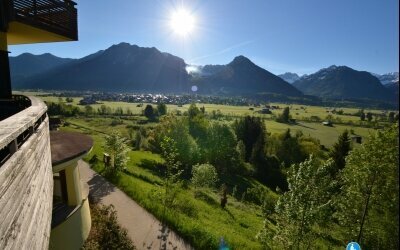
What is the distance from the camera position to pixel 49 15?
14.9 metres

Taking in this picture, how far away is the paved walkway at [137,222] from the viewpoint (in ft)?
63.2

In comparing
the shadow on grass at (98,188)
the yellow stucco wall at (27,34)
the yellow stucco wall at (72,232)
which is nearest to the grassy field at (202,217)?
the shadow on grass at (98,188)

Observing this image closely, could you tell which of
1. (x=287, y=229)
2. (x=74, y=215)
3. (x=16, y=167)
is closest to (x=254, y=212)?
(x=287, y=229)

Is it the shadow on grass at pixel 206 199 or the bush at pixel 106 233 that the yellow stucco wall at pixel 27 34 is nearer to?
the bush at pixel 106 233

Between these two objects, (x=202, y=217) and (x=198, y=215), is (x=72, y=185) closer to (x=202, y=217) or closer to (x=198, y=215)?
(x=198, y=215)

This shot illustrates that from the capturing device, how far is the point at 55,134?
17.1 m

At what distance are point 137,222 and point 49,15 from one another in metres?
13.8

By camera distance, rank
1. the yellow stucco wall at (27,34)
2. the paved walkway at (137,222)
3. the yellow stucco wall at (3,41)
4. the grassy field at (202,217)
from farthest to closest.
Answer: the grassy field at (202,217) → the paved walkway at (137,222) → the yellow stucco wall at (3,41) → the yellow stucco wall at (27,34)

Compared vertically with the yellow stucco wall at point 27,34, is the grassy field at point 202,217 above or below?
below

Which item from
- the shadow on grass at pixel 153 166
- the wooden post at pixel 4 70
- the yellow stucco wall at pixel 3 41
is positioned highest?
the yellow stucco wall at pixel 3 41

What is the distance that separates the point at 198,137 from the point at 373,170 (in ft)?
158

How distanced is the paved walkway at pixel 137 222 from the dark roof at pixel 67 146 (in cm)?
706

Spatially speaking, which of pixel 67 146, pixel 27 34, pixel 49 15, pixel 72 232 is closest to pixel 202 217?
pixel 72 232

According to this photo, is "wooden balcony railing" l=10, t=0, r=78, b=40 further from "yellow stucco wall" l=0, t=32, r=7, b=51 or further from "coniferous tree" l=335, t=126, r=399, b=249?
"coniferous tree" l=335, t=126, r=399, b=249
